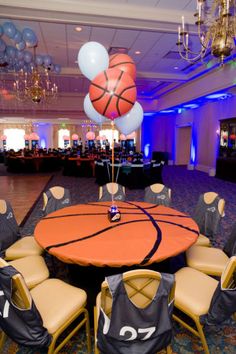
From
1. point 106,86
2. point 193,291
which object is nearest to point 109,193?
point 106,86

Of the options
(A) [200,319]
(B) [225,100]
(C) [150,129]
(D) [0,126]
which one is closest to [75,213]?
(A) [200,319]

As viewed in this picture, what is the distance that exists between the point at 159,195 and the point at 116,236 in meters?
1.69

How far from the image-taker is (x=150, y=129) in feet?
56.3

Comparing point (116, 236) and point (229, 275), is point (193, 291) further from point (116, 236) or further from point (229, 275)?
point (116, 236)

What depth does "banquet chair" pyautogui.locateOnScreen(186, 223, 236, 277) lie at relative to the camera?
2258 mm

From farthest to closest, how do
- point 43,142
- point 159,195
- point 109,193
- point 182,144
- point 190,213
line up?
point 43,142, point 182,144, point 190,213, point 109,193, point 159,195

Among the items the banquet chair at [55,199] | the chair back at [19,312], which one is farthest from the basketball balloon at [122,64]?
the chair back at [19,312]

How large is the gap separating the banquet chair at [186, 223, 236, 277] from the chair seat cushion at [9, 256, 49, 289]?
52.7 inches

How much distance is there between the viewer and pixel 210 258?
238 cm

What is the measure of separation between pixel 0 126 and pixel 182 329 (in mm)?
23951

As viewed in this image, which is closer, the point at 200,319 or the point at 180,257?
the point at 200,319

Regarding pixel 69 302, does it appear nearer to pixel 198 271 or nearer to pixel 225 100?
pixel 198 271

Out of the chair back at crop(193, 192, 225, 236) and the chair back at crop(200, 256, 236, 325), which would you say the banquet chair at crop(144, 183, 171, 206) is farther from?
the chair back at crop(200, 256, 236, 325)

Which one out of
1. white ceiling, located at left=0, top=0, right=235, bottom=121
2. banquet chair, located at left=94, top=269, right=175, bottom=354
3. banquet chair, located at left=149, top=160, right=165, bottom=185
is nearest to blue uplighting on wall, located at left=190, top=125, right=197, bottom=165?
white ceiling, located at left=0, top=0, right=235, bottom=121
